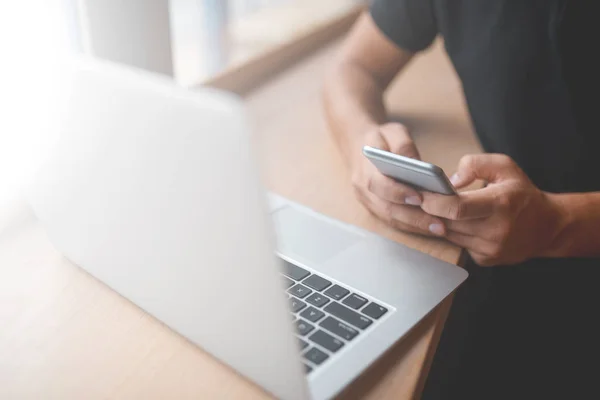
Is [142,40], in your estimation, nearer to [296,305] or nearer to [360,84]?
[360,84]

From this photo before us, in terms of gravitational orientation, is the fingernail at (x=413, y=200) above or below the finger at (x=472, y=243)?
above

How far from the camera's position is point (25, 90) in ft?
1.54

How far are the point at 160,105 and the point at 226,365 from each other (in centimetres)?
25

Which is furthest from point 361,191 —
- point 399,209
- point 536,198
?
point 536,198

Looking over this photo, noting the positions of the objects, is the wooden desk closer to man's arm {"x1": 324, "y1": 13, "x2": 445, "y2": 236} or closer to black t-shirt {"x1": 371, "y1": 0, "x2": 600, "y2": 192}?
man's arm {"x1": 324, "y1": 13, "x2": 445, "y2": 236}

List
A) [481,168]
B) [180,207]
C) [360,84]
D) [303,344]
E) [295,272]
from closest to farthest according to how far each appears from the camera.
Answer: [180,207], [303,344], [295,272], [481,168], [360,84]

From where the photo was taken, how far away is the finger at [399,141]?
2.51 ft

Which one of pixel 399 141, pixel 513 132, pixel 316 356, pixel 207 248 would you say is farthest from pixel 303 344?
pixel 513 132

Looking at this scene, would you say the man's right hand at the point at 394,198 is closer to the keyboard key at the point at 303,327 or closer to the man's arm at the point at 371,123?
the man's arm at the point at 371,123

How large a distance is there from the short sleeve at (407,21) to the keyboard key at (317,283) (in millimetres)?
587

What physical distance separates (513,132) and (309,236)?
0.46m

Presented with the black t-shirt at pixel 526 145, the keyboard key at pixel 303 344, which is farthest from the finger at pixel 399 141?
the keyboard key at pixel 303 344

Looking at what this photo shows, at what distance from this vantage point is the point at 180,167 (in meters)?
0.37

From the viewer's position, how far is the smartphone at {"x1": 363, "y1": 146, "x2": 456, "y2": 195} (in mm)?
584
